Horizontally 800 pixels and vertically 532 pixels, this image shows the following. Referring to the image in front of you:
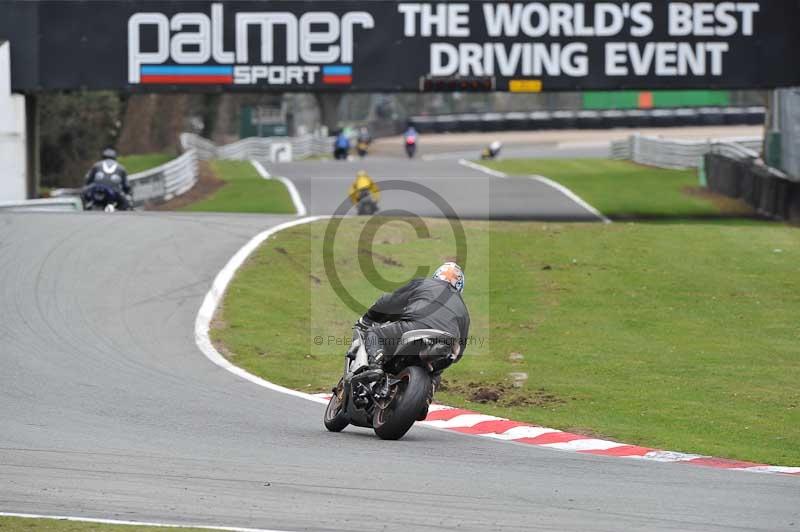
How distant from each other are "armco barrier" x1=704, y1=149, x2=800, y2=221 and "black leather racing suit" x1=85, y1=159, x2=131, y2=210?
16.0m

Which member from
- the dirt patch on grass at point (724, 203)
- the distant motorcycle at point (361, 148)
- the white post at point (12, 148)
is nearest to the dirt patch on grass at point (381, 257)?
the white post at point (12, 148)

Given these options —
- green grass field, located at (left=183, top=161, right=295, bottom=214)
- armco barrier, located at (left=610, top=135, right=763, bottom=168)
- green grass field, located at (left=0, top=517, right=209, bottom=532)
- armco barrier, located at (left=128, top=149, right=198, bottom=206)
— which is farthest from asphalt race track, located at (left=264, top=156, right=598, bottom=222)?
green grass field, located at (left=0, top=517, right=209, bottom=532)

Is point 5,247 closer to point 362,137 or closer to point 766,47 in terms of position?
point 766,47

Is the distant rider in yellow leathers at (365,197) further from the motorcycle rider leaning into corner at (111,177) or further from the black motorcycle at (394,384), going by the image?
the black motorcycle at (394,384)

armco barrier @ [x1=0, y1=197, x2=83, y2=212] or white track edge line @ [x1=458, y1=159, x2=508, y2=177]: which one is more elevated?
white track edge line @ [x1=458, y1=159, x2=508, y2=177]

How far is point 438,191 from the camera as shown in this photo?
127ft

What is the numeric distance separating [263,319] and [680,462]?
7579 mm

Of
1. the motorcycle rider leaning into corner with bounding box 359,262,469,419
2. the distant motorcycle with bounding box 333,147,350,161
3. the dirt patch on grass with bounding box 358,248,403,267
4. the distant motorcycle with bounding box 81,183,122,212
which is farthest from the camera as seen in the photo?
the distant motorcycle with bounding box 333,147,350,161

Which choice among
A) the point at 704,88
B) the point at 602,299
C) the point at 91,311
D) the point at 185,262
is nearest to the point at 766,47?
the point at 704,88

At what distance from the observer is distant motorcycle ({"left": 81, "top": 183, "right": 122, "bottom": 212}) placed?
78.9 feet

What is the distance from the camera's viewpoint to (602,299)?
17938mm

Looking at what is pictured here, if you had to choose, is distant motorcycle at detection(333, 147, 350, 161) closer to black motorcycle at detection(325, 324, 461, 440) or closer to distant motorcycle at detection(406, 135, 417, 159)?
distant motorcycle at detection(406, 135, 417, 159)

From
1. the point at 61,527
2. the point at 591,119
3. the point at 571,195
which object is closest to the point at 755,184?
the point at 571,195

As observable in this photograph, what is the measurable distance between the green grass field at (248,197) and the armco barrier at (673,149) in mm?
15375
